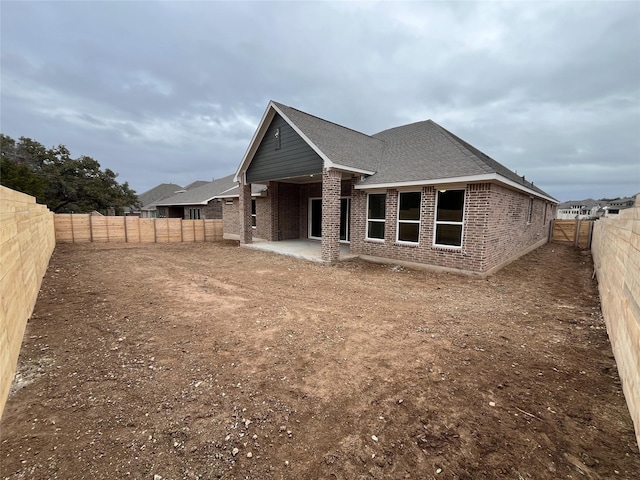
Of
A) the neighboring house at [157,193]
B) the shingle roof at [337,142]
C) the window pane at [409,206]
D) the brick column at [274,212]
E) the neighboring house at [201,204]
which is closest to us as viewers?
the window pane at [409,206]

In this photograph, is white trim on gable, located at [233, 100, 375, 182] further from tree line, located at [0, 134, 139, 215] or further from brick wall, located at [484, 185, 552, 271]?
tree line, located at [0, 134, 139, 215]

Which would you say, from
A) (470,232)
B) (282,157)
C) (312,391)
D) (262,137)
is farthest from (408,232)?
(262,137)

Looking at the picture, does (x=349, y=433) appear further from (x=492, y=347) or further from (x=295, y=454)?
(x=492, y=347)

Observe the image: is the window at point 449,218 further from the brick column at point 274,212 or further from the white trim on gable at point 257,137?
the brick column at point 274,212

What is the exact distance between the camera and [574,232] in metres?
16.7

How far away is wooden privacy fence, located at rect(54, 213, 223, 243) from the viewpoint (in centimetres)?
1419

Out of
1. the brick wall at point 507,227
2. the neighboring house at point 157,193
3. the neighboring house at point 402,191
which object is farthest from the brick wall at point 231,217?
the neighboring house at point 157,193

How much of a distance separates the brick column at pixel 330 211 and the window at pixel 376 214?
1.43m

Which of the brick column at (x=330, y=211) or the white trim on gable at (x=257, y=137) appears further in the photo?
the white trim on gable at (x=257, y=137)

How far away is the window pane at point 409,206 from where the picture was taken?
896 centimetres

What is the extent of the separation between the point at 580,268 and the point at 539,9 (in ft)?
30.6

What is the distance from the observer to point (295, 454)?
6.70 ft

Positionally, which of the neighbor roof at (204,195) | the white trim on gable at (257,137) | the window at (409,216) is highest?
the white trim on gable at (257,137)

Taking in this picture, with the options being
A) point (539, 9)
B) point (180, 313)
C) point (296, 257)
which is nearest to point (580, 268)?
point (539, 9)
